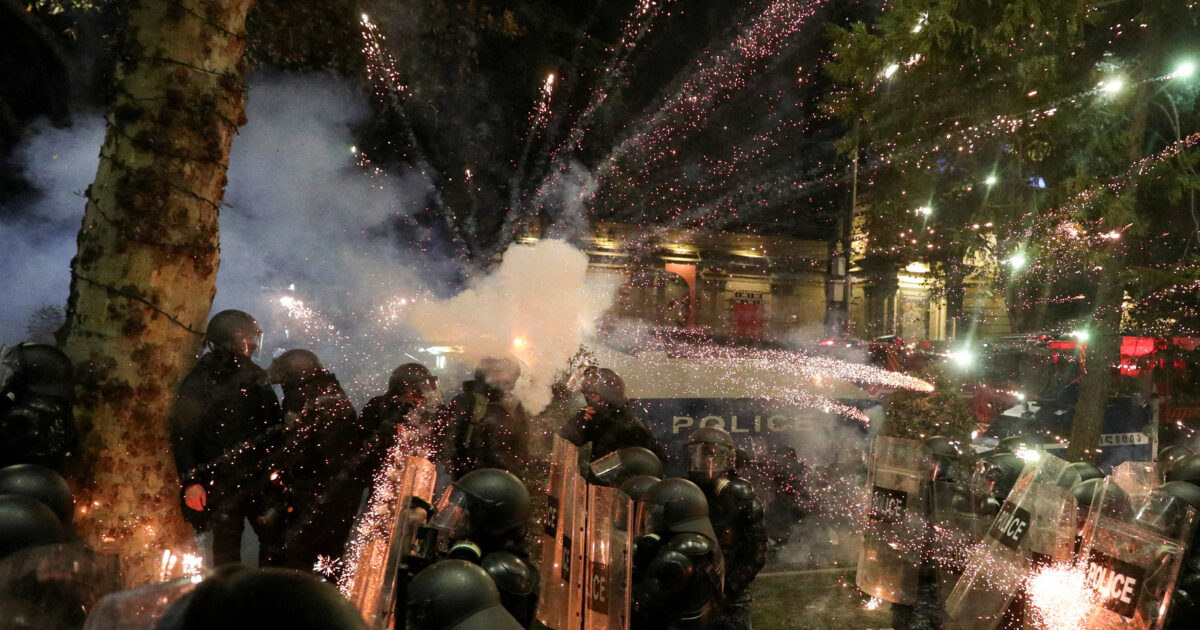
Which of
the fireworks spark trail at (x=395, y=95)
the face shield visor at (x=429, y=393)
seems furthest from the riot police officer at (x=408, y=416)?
the fireworks spark trail at (x=395, y=95)

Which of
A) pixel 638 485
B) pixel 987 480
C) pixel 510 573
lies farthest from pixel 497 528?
pixel 987 480

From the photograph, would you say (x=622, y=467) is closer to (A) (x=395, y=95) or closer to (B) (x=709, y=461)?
(B) (x=709, y=461)

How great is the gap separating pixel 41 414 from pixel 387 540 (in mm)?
1830

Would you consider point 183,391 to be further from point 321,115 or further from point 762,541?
point 321,115

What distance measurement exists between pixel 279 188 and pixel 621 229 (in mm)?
10347

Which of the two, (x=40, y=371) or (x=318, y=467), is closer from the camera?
(x=40, y=371)

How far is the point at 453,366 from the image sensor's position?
819 cm

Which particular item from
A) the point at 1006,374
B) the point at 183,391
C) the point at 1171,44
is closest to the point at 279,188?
the point at 183,391

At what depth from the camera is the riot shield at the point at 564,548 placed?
3.48 metres

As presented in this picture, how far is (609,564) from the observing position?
11.5ft

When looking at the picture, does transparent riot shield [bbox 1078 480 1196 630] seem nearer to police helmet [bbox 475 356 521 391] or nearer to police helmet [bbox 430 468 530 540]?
police helmet [bbox 430 468 530 540]

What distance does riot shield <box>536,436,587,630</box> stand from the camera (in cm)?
348

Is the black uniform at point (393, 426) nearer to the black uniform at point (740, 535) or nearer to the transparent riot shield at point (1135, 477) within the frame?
the black uniform at point (740, 535)

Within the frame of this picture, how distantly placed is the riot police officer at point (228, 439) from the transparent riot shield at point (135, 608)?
254cm
